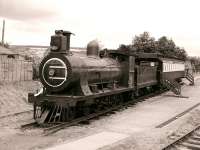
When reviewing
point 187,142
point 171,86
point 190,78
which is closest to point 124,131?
point 187,142

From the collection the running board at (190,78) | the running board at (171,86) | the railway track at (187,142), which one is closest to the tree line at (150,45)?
the running board at (190,78)

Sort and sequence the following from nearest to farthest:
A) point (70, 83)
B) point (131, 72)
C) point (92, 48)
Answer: point (70, 83), point (92, 48), point (131, 72)

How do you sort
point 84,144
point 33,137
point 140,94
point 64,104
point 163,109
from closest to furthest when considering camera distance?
point 84,144
point 33,137
point 64,104
point 163,109
point 140,94

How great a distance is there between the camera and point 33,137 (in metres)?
11.1

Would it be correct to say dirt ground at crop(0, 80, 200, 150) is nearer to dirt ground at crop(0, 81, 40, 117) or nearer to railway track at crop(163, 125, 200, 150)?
railway track at crop(163, 125, 200, 150)

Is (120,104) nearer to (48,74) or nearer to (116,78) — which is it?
(116,78)

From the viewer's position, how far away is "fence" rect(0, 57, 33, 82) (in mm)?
24438

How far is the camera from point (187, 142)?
36.0 feet

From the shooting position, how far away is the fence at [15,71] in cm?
2444

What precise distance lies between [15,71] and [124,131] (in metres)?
15.9

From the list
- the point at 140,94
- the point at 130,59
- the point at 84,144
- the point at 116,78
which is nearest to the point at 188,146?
the point at 84,144

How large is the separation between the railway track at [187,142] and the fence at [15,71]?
14.5m

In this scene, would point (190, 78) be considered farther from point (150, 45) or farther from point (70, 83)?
point (70, 83)

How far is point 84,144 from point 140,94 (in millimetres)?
13460
